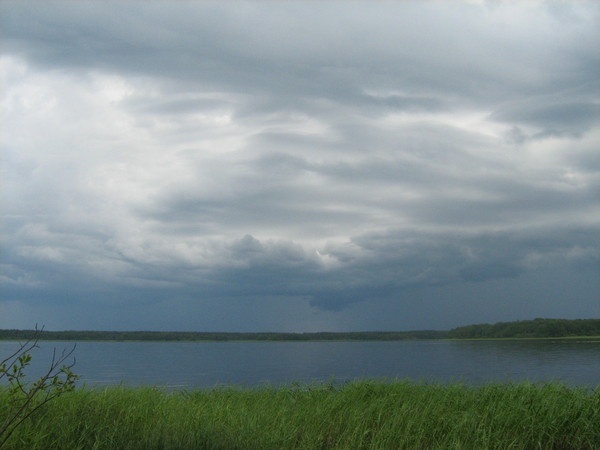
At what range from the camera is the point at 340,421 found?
11305mm

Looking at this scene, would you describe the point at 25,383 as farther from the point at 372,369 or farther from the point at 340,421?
the point at 372,369

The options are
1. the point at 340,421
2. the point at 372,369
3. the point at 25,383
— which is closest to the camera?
the point at 25,383

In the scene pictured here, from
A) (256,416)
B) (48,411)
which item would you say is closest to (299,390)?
(256,416)

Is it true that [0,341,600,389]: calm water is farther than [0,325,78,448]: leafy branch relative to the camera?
Yes

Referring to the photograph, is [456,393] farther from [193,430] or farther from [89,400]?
[89,400]

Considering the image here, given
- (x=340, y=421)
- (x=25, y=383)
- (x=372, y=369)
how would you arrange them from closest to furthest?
(x=25, y=383) < (x=340, y=421) < (x=372, y=369)

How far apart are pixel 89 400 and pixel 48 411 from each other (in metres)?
0.99

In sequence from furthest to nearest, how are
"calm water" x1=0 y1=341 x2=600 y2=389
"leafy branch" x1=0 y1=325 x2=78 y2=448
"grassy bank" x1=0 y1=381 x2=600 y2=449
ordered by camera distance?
"calm water" x1=0 y1=341 x2=600 y2=389 → "grassy bank" x1=0 y1=381 x2=600 y2=449 → "leafy branch" x1=0 y1=325 x2=78 y2=448

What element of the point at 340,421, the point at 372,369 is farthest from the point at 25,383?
the point at 372,369

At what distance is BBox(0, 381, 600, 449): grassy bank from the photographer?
9.29 metres

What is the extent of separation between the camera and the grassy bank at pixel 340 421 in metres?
9.29

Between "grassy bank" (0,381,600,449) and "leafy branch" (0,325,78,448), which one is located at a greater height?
"leafy branch" (0,325,78,448)

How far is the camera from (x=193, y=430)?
955 centimetres

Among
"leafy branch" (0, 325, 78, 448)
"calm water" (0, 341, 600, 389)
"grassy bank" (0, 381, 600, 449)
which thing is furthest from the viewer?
"calm water" (0, 341, 600, 389)
